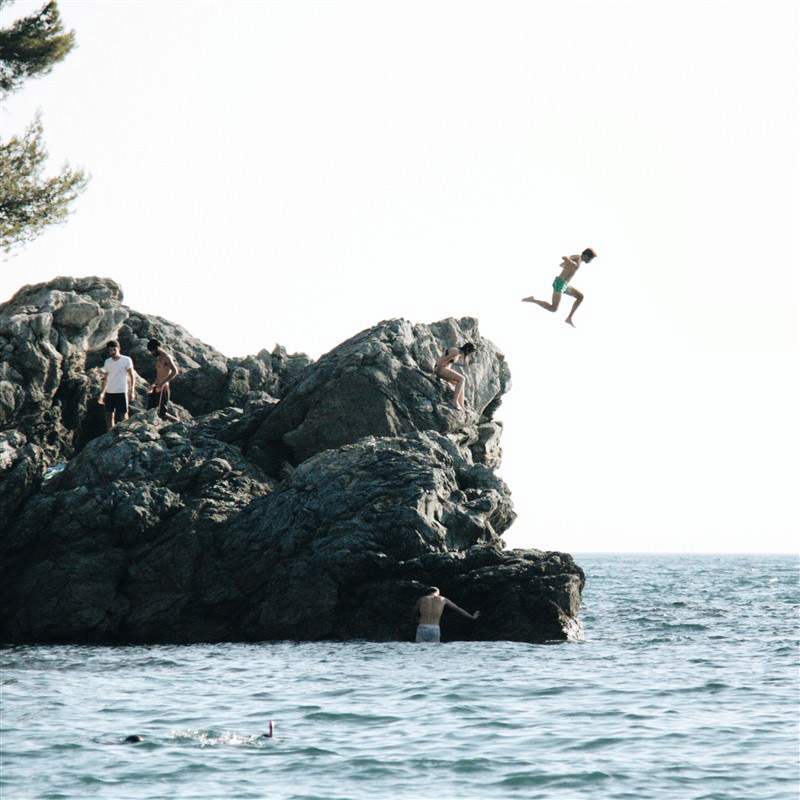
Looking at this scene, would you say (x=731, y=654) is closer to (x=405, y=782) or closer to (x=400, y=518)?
(x=400, y=518)

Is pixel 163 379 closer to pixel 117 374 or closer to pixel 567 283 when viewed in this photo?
pixel 117 374

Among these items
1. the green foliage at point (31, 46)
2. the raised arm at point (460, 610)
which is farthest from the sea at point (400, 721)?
the green foliage at point (31, 46)

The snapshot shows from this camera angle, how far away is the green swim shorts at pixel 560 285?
89.3 ft

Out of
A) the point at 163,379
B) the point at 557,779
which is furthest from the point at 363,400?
the point at 557,779

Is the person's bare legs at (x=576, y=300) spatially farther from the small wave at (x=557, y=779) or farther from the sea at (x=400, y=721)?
the small wave at (x=557, y=779)

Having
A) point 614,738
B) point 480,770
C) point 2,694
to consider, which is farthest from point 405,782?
point 2,694

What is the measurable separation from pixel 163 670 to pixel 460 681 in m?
5.65

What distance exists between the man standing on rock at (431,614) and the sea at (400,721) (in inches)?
16.3

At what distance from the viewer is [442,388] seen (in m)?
31.7

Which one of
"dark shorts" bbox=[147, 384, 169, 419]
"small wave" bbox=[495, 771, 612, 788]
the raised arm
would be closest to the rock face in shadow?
the raised arm

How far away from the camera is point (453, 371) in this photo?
31984mm

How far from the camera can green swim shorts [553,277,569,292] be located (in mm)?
27219

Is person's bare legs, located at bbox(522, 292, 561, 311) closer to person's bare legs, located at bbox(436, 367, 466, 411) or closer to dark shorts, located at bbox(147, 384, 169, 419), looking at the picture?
person's bare legs, located at bbox(436, 367, 466, 411)

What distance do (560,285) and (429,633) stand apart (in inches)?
353
